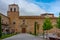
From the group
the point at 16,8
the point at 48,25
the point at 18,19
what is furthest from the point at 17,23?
the point at 48,25

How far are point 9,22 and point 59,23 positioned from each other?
2405cm

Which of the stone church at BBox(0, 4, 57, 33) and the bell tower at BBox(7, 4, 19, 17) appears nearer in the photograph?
the stone church at BBox(0, 4, 57, 33)

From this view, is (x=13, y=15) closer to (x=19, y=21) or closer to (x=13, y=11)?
(x=13, y=11)

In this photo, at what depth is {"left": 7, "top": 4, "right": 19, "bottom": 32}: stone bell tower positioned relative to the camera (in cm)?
5975

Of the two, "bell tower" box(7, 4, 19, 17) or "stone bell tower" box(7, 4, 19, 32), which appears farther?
"bell tower" box(7, 4, 19, 17)

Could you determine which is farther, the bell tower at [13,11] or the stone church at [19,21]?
the bell tower at [13,11]

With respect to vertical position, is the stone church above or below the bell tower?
below

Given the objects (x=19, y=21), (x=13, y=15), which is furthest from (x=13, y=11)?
(x=19, y=21)

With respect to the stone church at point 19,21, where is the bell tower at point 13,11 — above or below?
above

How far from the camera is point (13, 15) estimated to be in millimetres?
60719

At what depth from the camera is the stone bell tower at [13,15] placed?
59750 millimetres

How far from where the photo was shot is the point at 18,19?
6025 cm

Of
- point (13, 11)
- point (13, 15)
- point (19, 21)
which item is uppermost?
point (13, 11)

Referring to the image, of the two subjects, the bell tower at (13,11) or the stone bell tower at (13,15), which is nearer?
the stone bell tower at (13,15)
